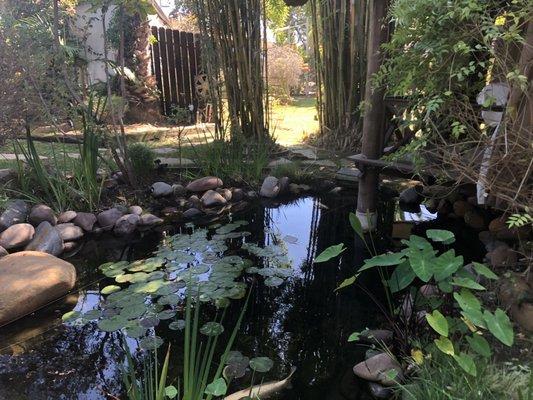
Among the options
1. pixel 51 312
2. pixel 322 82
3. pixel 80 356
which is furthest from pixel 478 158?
pixel 322 82

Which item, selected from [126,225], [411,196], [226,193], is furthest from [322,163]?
[126,225]

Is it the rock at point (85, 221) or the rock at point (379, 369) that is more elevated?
the rock at point (85, 221)

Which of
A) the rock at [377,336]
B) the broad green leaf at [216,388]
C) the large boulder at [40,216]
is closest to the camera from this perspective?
the broad green leaf at [216,388]

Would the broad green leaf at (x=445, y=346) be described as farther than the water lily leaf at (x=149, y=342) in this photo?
No

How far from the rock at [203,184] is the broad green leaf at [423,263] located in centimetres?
262

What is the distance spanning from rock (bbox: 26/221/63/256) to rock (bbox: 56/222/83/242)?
0.07m

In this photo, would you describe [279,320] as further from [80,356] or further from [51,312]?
[51,312]

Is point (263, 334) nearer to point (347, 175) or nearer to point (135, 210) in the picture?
point (135, 210)

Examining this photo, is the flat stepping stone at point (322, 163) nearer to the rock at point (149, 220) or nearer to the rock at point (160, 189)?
the rock at point (160, 189)

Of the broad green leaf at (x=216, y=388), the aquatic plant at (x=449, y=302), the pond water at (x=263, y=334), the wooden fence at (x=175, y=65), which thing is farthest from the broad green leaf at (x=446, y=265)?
the wooden fence at (x=175, y=65)

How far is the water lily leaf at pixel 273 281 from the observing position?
2537mm

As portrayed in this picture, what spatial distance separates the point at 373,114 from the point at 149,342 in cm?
195

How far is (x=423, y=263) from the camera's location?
1600mm

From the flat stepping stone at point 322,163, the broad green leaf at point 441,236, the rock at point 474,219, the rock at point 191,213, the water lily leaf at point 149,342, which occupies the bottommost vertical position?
the water lily leaf at point 149,342
